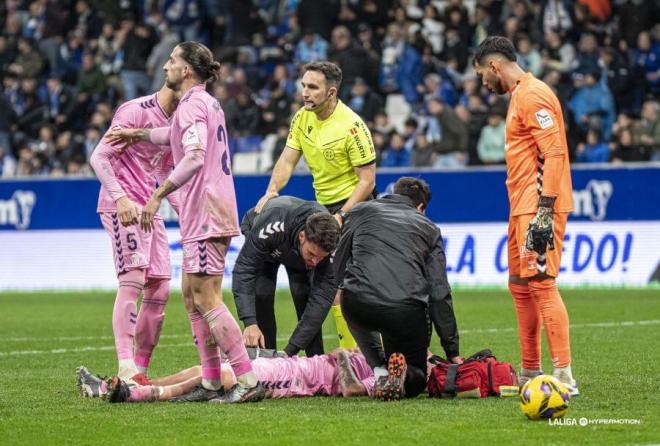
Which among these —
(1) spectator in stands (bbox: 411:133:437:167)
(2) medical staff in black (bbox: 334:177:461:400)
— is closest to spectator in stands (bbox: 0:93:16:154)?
(1) spectator in stands (bbox: 411:133:437:167)

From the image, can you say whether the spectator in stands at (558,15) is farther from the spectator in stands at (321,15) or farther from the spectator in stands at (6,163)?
the spectator in stands at (6,163)

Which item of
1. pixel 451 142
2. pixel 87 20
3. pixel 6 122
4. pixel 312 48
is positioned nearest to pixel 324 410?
pixel 451 142

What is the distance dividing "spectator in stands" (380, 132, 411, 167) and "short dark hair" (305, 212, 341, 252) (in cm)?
1282

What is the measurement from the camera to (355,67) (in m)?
24.0

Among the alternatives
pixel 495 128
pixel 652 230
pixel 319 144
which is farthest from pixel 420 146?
pixel 319 144

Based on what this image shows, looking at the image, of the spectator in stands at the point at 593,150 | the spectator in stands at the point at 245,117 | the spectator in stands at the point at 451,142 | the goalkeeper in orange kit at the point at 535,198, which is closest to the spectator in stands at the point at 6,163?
the spectator in stands at the point at 245,117

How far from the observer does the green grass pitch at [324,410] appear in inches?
275

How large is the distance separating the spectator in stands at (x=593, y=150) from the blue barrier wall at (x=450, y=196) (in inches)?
77.2

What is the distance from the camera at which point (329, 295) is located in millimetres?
9578

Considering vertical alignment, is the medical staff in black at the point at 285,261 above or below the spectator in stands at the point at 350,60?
below

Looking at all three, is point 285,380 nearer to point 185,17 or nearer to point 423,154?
point 423,154

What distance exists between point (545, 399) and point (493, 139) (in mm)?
13855

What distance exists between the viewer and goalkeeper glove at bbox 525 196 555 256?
27.6 ft

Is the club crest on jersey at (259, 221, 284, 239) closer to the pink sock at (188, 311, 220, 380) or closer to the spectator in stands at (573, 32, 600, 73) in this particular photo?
the pink sock at (188, 311, 220, 380)
